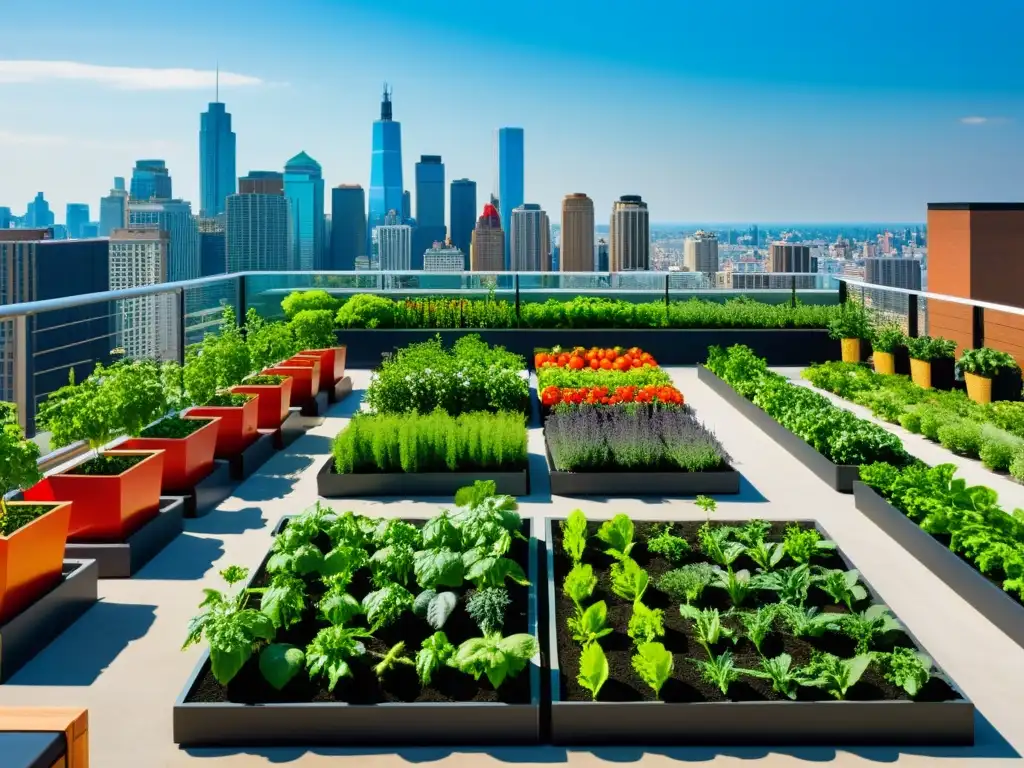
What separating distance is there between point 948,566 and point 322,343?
25.0ft

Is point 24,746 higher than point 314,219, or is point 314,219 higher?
point 314,219

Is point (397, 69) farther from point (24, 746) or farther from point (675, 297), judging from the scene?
point (24, 746)

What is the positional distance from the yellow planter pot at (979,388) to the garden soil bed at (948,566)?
399 centimetres

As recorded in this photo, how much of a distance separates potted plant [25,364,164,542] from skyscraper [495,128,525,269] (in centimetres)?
11051

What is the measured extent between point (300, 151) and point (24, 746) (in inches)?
4351

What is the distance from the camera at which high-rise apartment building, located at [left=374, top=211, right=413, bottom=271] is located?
277 feet

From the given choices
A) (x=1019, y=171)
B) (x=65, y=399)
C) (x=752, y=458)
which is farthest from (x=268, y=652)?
(x=1019, y=171)

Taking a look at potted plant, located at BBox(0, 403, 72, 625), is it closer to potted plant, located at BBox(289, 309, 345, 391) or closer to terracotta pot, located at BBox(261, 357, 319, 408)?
terracotta pot, located at BBox(261, 357, 319, 408)

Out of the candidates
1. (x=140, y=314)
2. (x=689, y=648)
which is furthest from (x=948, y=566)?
(x=140, y=314)

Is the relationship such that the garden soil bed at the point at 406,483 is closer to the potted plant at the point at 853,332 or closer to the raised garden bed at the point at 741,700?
the raised garden bed at the point at 741,700

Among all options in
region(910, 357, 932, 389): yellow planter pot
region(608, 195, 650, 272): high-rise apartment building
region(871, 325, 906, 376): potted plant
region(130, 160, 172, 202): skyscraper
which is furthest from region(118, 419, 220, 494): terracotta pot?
region(130, 160, 172, 202): skyscraper

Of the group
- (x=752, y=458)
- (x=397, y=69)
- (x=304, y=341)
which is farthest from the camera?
(x=397, y=69)

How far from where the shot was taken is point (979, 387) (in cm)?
949

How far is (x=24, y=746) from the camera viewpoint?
5.80 ft
